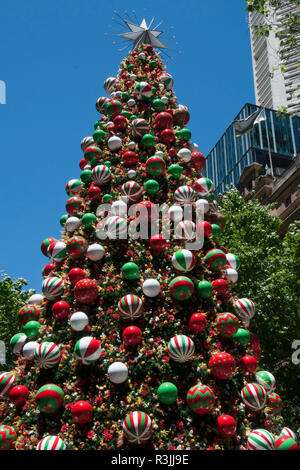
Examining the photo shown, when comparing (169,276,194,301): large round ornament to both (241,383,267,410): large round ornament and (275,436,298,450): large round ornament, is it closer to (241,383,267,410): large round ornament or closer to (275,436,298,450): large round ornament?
(241,383,267,410): large round ornament

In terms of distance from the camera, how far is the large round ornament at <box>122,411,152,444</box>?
6.93 meters

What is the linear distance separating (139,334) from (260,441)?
3.02 metres

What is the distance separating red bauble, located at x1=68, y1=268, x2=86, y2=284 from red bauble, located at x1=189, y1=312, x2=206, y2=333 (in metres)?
2.84

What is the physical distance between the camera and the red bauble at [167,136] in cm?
1200

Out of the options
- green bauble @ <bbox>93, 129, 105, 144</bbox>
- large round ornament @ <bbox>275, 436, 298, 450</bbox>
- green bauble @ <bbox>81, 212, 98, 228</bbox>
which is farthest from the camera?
green bauble @ <bbox>93, 129, 105, 144</bbox>

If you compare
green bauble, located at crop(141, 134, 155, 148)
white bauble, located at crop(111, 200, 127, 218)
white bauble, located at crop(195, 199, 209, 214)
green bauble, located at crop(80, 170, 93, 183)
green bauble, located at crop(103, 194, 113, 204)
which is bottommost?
white bauble, located at crop(111, 200, 127, 218)

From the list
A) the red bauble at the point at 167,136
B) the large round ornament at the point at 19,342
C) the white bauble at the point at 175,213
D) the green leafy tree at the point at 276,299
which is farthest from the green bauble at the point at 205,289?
the green leafy tree at the point at 276,299

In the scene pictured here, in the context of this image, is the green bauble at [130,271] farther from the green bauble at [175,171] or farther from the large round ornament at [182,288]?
the green bauble at [175,171]

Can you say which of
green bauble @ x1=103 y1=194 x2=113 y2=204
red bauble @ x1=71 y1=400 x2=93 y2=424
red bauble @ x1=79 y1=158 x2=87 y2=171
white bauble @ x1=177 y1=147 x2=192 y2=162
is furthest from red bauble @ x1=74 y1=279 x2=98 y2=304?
red bauble @ x1=79 y1=158 x2=87 y2=171

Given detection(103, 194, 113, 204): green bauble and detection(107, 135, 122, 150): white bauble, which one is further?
detection(107, 135, 122, 150): white bauble

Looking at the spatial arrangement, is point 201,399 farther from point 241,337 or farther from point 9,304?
point 9,304

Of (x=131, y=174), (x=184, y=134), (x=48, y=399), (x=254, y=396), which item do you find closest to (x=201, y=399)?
(x=254, y=396)

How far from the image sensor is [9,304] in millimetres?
19625
